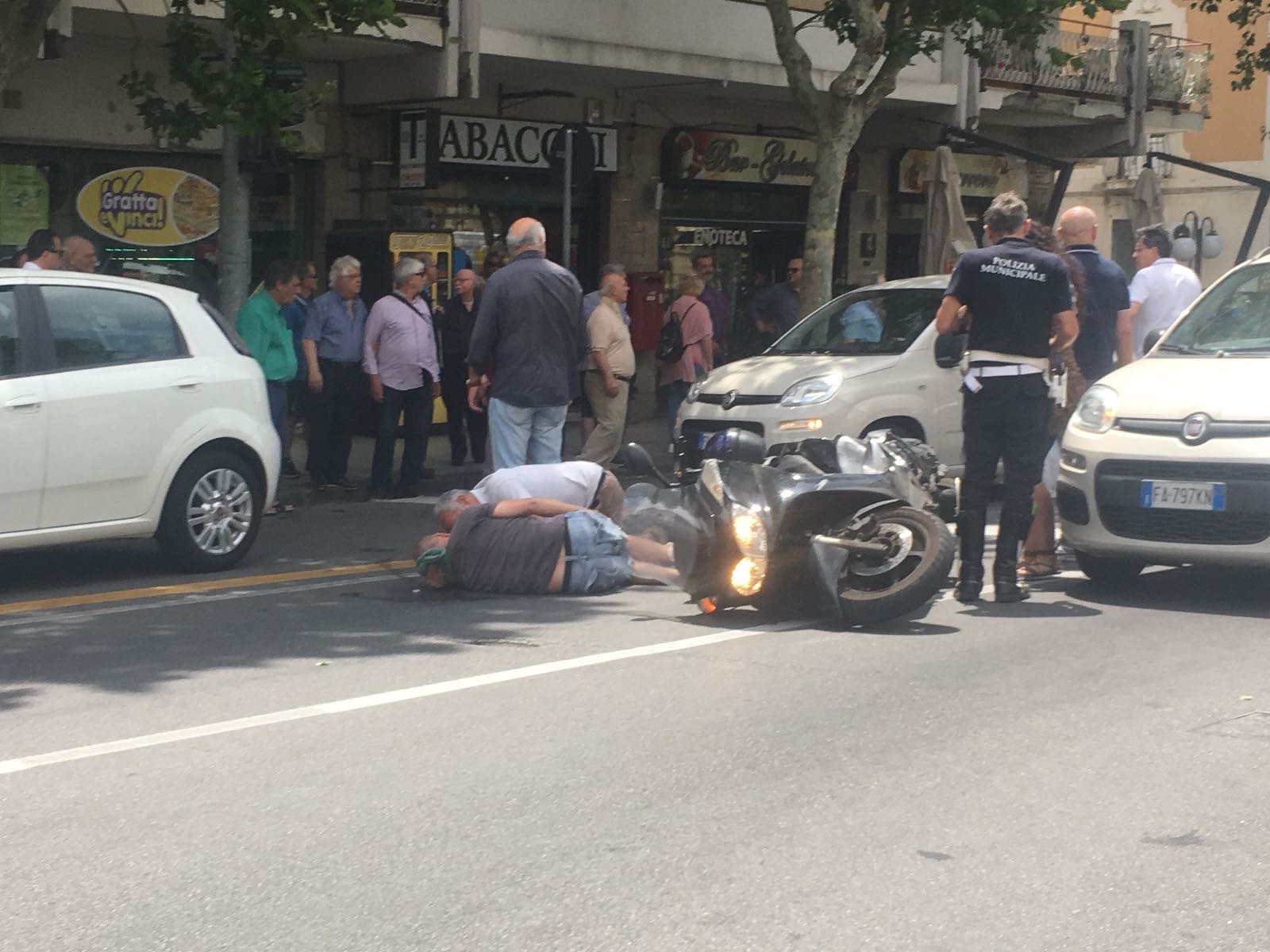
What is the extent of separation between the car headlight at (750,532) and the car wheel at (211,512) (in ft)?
10.4

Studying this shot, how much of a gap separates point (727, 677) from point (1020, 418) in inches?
91.4

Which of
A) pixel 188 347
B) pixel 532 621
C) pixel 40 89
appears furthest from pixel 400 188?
pixel 532 621

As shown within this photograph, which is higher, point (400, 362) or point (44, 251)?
point (44, 251)

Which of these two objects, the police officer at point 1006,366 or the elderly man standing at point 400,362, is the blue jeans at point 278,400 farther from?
the police officer at point 1006,366

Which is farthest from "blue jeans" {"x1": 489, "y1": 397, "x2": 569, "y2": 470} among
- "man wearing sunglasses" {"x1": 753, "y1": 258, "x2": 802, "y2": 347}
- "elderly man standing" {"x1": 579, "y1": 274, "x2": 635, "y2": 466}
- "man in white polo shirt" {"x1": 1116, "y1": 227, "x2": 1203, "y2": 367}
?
"man wearing sunglasses" {"x1": 753, "y1": 258, "x2": 802, "y2": 347}

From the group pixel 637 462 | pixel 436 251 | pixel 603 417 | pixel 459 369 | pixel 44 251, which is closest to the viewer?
pixel 637 462

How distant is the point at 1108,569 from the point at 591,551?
8.64 ft

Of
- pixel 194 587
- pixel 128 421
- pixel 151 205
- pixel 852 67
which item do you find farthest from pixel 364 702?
pixel 151 205

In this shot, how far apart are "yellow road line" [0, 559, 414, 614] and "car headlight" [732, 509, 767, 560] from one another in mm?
2698

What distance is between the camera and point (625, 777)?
5609 mm

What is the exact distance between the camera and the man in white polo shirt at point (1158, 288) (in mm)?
11664

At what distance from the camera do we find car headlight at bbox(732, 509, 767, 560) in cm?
797

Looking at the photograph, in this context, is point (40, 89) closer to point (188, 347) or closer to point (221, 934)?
point (188, 347)

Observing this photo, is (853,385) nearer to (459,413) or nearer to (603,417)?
(603,417)
